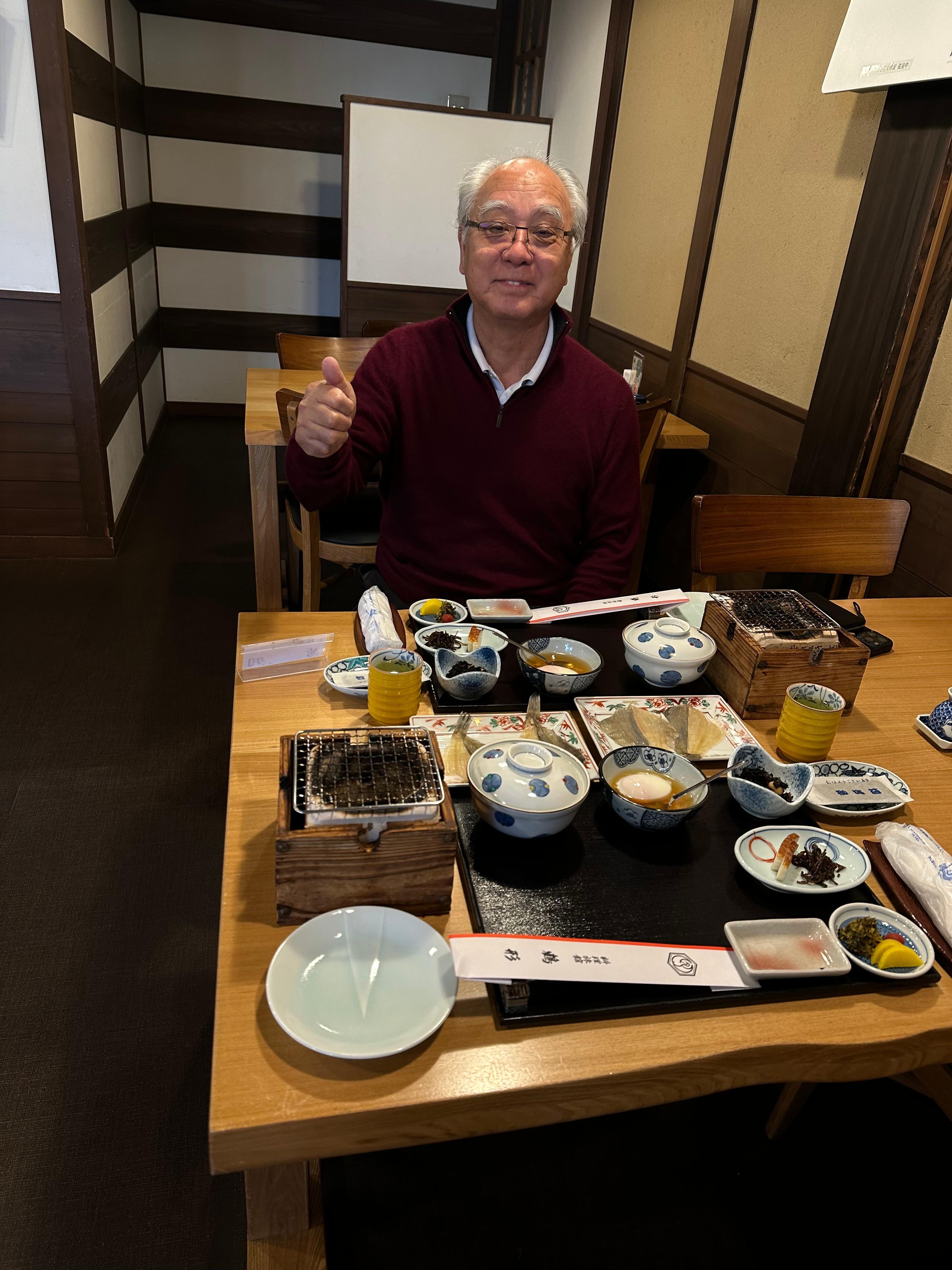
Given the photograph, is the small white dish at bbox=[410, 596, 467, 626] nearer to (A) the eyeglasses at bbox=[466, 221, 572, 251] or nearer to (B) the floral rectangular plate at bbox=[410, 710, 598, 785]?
(B) the floral rectangular plate at bbox=[410, 710, 598, 785]

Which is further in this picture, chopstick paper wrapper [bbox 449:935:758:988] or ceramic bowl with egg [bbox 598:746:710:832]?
ceramic bowl with egg [bbox 598:746:710:832]

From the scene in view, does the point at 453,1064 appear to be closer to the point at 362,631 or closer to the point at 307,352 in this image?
the point at 362,631

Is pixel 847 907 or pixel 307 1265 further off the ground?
pixel 847 907

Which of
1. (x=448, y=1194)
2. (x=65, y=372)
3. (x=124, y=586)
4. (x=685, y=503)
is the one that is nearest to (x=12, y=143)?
(x=65, y=372)

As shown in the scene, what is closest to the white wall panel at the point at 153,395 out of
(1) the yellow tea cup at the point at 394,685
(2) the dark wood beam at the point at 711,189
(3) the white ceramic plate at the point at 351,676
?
(2) the dark wood beam at the point at 711,189

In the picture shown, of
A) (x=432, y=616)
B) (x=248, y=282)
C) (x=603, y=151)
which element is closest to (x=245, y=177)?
(x=248, y=282)

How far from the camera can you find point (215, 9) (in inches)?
186

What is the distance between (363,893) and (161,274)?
5.40m

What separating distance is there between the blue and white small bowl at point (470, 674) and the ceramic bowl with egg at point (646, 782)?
21 centimetres

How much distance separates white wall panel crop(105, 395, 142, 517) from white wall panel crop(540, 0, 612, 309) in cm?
211

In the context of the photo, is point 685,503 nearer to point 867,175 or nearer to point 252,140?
point 867,175

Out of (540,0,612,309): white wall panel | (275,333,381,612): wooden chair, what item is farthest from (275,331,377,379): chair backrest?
(540,0,612,309): white wall panel

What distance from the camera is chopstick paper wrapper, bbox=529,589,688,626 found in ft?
4.83

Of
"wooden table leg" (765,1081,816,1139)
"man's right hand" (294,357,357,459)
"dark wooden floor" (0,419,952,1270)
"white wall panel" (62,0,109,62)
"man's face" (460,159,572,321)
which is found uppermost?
"white wall panel" (62,0,109,62)
